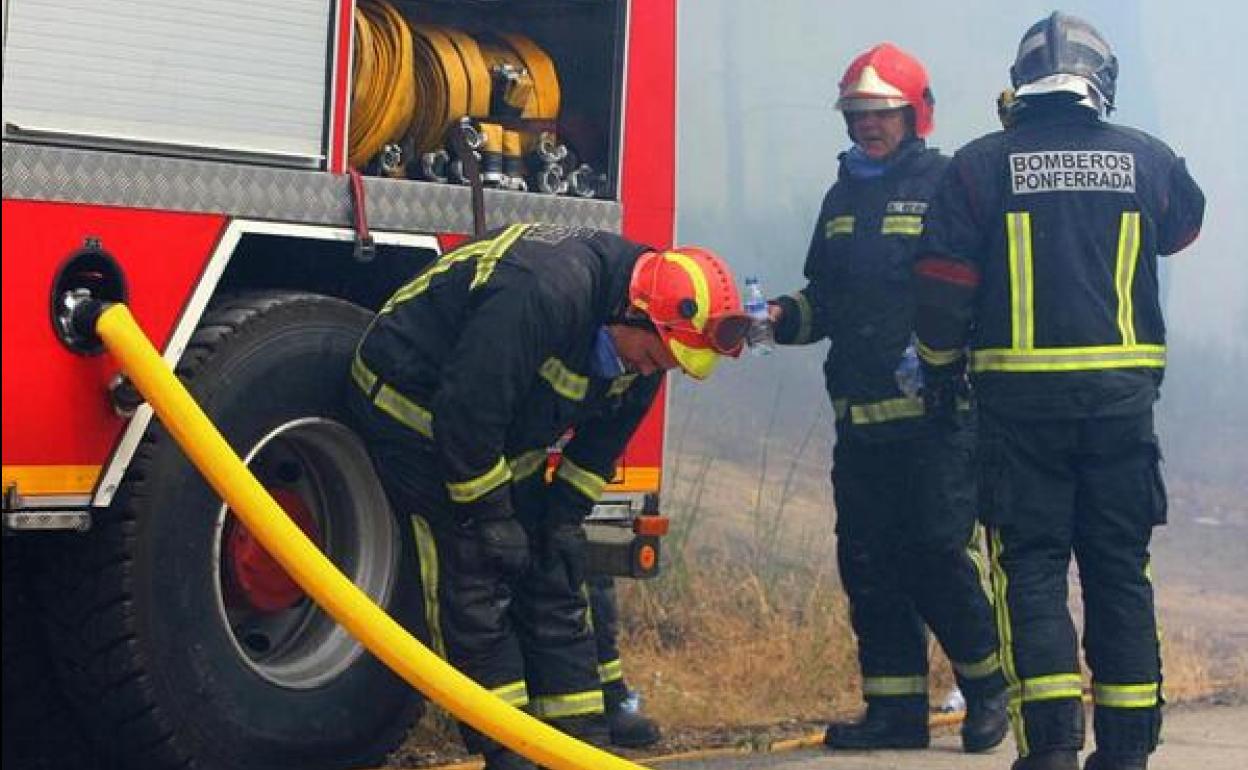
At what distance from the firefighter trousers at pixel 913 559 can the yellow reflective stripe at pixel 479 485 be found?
1815mm

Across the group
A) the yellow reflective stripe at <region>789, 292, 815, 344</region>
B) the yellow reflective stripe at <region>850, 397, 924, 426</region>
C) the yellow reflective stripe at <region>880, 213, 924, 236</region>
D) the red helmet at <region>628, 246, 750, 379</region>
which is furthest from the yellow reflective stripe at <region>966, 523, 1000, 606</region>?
the red helmet at <region>628, 246, 750, 379</region>

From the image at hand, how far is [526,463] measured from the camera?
229 inches

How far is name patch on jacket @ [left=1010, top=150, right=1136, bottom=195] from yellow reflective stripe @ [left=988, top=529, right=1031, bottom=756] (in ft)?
2.75

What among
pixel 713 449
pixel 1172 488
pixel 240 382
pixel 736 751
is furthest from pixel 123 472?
pixel 1172 488

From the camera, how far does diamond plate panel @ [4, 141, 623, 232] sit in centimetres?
521

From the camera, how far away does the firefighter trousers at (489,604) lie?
5.57 meters

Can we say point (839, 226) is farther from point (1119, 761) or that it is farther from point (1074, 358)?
point (1119, 761)

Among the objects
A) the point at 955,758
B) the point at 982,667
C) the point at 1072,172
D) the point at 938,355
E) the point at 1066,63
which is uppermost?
the point at 1066,63

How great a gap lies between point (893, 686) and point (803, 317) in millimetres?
1054

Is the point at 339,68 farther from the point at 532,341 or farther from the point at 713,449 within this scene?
the point at 713,449

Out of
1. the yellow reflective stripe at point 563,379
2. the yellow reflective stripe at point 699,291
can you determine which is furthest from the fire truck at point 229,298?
the yellow reflective stripe at point 699,291

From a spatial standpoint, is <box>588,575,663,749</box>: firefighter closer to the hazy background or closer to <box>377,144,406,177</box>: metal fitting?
<box>377,144,406,177</box>: metal fitting

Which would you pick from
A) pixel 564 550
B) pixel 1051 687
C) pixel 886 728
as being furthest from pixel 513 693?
pixel 886 728

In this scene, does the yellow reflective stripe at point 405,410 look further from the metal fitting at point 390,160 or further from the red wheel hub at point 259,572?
the metal fitting at point 390,160
